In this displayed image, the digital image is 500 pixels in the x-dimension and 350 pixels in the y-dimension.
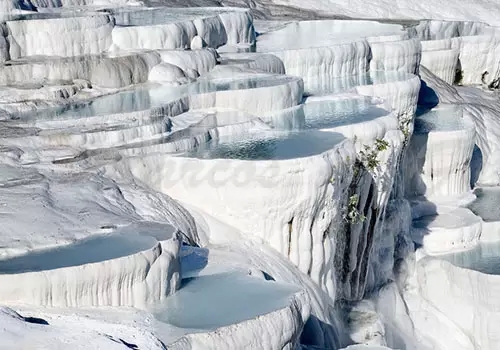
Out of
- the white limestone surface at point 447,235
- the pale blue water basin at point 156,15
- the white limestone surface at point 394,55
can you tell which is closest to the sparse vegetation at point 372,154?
the white limestone surface at point 447,235

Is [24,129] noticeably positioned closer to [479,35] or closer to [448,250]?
[448,250]

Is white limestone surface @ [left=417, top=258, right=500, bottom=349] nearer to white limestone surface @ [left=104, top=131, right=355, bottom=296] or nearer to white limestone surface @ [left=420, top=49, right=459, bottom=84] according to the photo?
white limestone surface @ [left=104, top=131, right=355, bottom=296]

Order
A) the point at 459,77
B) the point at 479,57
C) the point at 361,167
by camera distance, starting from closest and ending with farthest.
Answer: the point at 361,167
the point at 479,57
the point at 459,77

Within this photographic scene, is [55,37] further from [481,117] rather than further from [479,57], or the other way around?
[479,57]

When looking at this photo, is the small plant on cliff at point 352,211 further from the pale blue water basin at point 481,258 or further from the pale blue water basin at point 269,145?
the pale blue water basin at point 481,258

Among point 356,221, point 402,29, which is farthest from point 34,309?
point 402,29

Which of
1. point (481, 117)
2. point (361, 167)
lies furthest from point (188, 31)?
point (481, 117)

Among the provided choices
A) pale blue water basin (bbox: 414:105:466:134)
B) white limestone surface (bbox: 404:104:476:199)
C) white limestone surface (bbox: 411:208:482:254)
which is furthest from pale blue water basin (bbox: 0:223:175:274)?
pale blue water basin (bbox: 414:105:466:134)

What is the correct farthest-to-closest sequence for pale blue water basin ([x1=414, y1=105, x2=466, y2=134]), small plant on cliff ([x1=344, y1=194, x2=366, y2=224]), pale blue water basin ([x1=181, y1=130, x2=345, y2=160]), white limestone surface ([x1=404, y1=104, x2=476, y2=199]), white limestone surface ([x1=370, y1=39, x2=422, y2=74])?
1. white limestone surface ([x1=370, y1=39, x2=422, y2=74])
2. pale blue water basin ([x1=414, y1=105, x2=466, y2=134])
3. white limestone surface ([x1=404, y1=104, x2=476, y2=199])
4. small plant on cliff ([x1=344, y1=194, x2=366, y2=224])
5. pale blue water basin ([x1=181, y1=130, x2=345, y2=160])
